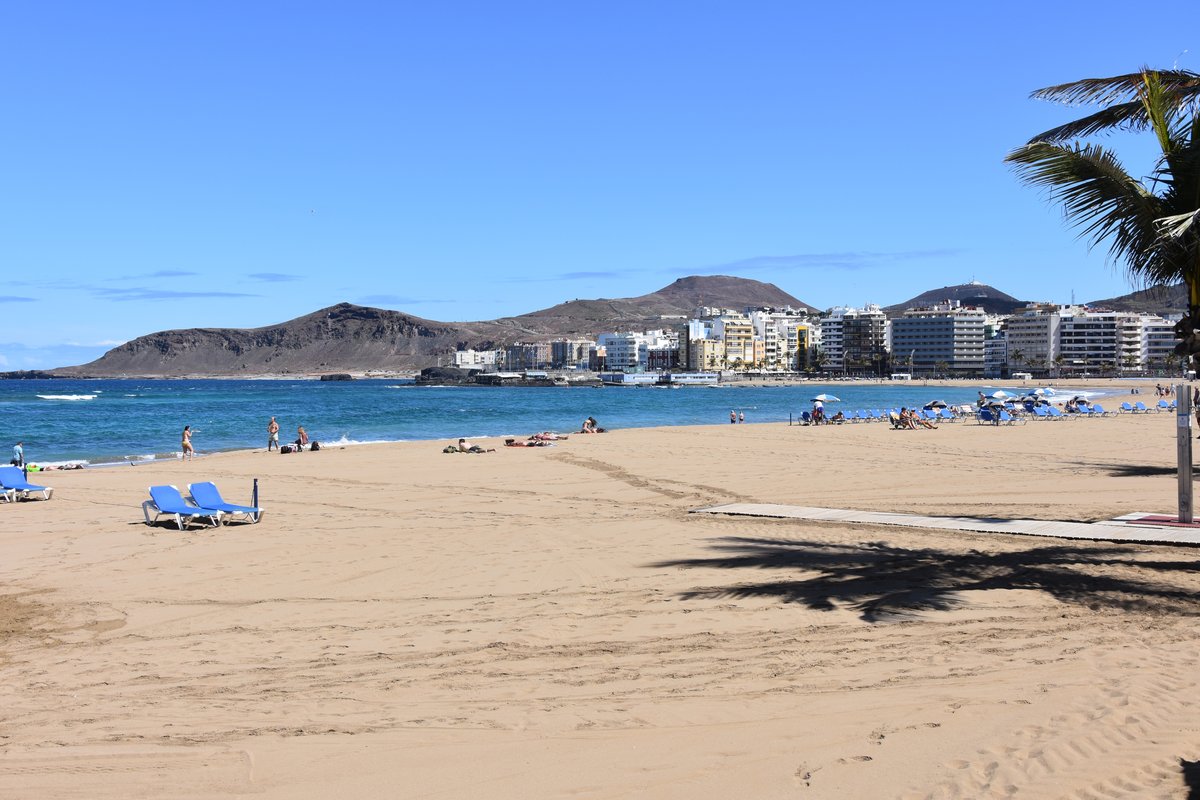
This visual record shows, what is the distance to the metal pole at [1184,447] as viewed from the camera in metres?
10.4

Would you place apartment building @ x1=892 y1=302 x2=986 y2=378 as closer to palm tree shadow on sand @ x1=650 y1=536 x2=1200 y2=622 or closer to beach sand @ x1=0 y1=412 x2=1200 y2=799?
palm tree shadow on sand @ x1=650 y1=536 x2=1200 y2=622

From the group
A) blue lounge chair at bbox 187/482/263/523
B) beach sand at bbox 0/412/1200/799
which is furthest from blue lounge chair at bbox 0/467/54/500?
blue lounge chair at bbox 187/482/263/523

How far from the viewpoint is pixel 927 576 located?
873 centimetres

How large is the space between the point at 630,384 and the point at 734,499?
141 meters

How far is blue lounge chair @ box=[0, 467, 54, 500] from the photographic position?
57.3 feet

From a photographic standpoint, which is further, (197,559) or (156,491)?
(156,491)

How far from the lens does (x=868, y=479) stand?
18312mm

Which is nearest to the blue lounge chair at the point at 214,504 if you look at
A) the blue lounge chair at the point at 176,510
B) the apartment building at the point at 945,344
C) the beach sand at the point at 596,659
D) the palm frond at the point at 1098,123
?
the blue lounge chair at the point at 176,510

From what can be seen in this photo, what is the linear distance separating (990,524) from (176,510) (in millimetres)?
10514

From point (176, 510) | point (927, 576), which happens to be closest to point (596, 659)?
point (927, 576)

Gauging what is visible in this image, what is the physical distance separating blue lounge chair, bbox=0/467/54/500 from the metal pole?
17.7m

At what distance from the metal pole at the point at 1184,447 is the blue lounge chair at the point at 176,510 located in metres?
11.9

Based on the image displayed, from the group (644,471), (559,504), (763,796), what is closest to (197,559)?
(559,504)

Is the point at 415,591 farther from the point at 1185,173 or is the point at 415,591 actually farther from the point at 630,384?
the point at 630,384
